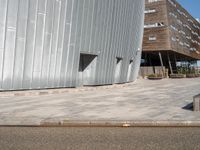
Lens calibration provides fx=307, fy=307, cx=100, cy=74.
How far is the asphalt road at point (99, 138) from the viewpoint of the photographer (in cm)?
653

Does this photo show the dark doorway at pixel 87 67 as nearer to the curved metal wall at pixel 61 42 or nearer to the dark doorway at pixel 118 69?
the curved metal wall at pixel 61 42

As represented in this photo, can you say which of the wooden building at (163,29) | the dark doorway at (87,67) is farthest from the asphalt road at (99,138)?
the wooden building at (163,29)

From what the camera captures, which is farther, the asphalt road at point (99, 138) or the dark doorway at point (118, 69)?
→ the dark doorway at point (118, 69)

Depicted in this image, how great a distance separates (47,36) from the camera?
64.4 feet

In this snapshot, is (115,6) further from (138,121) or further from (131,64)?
(138,121)

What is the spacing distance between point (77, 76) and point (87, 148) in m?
16.8

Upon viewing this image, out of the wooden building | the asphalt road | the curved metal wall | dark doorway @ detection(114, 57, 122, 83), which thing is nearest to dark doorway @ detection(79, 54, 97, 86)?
the curved metal wall

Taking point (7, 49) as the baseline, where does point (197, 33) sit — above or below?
above

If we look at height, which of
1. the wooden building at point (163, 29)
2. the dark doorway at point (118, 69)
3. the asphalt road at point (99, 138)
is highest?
the wooden building at point (163, 29)

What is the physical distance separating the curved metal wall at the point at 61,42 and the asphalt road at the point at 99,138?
379 inches

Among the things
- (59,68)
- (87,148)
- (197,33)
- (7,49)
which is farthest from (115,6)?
(197,33)

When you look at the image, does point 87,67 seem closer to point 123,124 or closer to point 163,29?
point 123,124

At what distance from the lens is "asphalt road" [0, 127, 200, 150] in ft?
21.4

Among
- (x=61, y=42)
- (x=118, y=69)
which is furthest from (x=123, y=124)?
(x=118, y=69)
